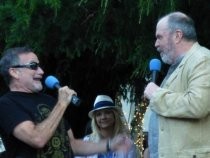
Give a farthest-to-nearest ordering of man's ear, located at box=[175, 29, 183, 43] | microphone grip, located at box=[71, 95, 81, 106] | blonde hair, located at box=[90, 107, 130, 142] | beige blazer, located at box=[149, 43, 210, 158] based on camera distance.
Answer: blonde hair, located at box=[90, 107, 130, 142] → microphone grip, located at box=[71, 95, 81, 106] → man's ear, located at box=[175, 29, 183, 43] → beige blazer, located at box=[149, 43, 210, 158]

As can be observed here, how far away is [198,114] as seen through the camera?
3.91 m

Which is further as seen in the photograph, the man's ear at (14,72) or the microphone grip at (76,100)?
the man's ear at (14,72)

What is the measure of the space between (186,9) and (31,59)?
4.54 feet

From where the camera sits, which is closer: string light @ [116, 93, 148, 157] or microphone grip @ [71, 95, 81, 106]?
microphone grip @ [71, 95, 81, 106]

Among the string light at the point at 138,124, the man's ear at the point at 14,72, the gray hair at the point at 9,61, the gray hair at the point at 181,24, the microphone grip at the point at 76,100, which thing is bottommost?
the string light at the point at 138,124

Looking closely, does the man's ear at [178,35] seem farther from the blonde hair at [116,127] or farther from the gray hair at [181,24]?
the blonde hair at [116,127]

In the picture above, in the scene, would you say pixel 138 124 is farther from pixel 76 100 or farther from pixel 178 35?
pixel 178 35

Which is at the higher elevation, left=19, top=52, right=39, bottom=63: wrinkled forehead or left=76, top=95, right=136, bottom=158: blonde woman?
left=19, top=52, right=39, bottom=63: wrinkled forehead

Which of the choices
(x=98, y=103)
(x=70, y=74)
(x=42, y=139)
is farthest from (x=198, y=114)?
(x=70, y=74)

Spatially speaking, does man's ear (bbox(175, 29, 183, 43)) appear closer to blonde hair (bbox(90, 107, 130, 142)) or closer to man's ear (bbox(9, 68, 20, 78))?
man's ear (bbox(9, 68, 20, 78))

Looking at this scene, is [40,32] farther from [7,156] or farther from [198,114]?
[198,114]

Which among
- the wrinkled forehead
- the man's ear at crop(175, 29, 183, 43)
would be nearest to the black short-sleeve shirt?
the wrinkled forehead

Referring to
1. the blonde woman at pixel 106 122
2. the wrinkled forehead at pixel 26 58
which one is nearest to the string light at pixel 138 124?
the blonde woman at pixel 106 122

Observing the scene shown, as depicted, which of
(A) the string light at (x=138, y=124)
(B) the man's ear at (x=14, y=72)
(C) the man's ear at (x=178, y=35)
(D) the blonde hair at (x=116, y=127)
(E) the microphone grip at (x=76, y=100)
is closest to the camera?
(C) the man's ear at (x=178, y=35)
